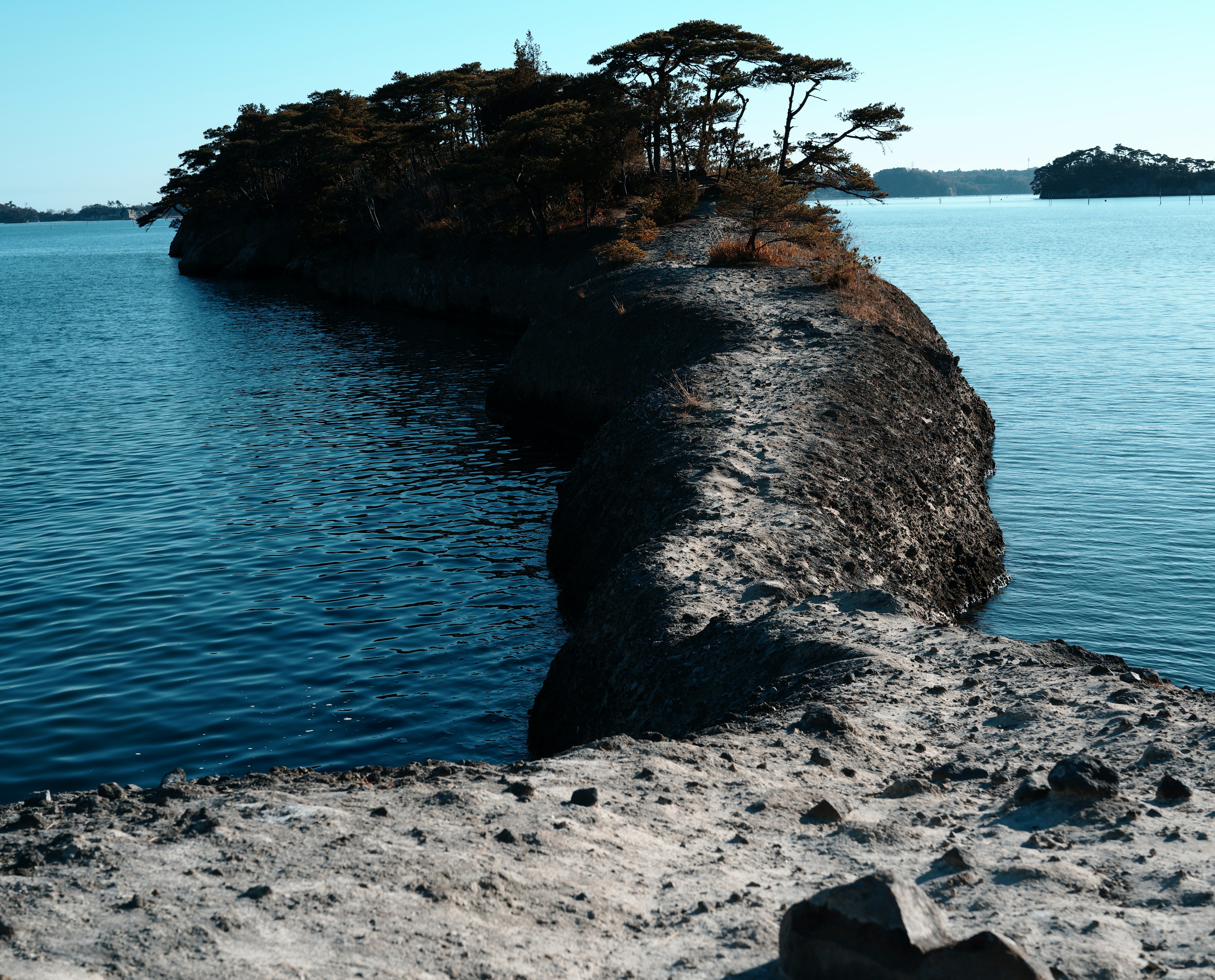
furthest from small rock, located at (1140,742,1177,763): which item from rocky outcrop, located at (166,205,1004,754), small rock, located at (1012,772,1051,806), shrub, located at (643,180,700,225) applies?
shrub, located at (643,180,700,225)

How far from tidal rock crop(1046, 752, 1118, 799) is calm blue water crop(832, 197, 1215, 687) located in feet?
30.8

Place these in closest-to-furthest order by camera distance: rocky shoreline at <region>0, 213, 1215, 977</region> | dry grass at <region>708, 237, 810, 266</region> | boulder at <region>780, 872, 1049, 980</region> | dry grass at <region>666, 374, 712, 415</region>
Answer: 1. boulder at <region>780, 872, 1049, 980</region>
2. rocky shoreline at <region>0, 213, 1215, 977</region>
3. dry grass at <region>666, 374, 712, 415</region>
4. dry grass at <region>708, 237, 810, 266</region>

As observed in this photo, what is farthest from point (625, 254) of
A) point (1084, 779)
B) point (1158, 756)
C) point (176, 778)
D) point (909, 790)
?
point (1084, 779)

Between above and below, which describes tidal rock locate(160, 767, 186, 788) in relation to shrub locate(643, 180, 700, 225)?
below

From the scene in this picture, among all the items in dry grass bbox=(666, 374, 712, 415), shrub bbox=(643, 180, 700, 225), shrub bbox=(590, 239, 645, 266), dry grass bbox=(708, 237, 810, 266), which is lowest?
dry grass bbox=(666, 374, 712, 415)

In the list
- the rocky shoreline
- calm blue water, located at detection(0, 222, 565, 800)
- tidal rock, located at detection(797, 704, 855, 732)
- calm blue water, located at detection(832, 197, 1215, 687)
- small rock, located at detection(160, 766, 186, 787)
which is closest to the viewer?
the rocky shoreline

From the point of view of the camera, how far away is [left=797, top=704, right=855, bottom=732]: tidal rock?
1028 centimetres

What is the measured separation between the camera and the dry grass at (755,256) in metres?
37.8

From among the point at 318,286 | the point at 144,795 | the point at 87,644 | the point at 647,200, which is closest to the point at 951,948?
the point at 144,795

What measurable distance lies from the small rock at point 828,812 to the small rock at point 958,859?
1.06m

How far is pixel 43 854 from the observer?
24.4 feet

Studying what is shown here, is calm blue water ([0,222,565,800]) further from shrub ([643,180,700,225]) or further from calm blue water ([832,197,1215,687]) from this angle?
shrub ([643,180,700,225])

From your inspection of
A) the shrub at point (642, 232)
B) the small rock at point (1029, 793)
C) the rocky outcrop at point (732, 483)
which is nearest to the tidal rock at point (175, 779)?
the rocky outcrop at point (732, 483)

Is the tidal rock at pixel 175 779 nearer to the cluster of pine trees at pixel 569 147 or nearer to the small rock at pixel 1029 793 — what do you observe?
the small rock at pixel 1029 793
